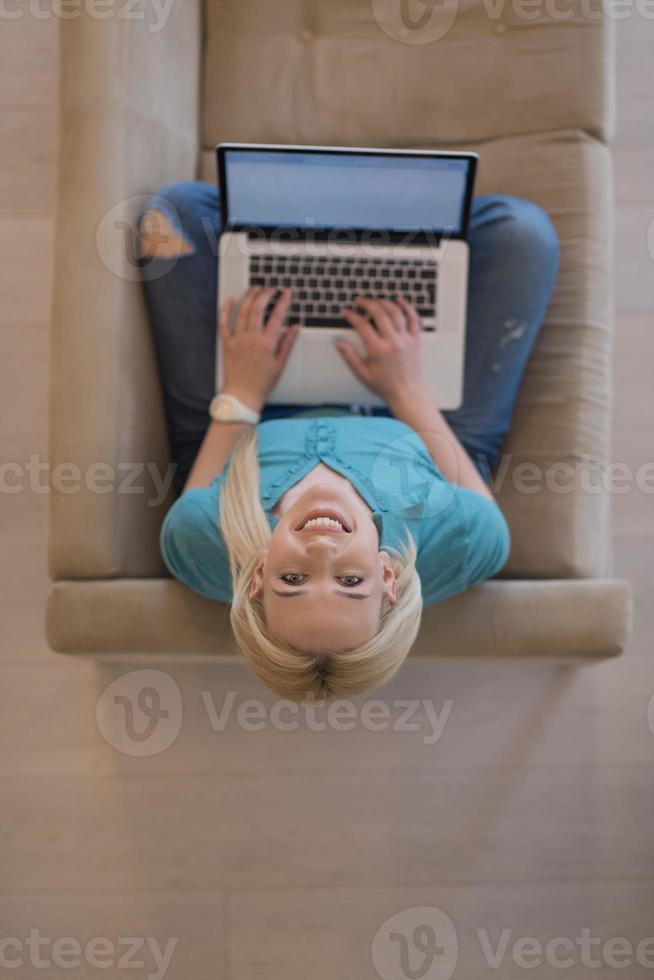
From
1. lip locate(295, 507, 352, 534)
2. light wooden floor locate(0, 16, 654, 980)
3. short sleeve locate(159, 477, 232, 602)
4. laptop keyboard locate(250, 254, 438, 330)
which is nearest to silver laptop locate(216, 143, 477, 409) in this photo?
laptop keyboard locate(250, 254, 438, 330)

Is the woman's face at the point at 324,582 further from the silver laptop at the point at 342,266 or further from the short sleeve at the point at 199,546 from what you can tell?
the silver laptop at the point at 342,266

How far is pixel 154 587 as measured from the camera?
142cm

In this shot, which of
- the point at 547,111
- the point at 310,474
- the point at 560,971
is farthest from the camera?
the point at 560,971

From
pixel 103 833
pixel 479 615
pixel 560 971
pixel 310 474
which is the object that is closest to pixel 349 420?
pixel 310 474

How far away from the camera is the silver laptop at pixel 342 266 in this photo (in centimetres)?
154

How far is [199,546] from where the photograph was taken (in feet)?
4.50

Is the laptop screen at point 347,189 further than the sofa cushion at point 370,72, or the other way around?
the sofa cushion at point 370,72

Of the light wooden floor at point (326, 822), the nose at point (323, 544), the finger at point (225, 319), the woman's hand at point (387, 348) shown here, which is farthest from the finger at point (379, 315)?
the light wooden floor at point (326, 822)

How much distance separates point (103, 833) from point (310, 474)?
951mm

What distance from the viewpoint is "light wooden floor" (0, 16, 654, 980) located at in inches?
72.0

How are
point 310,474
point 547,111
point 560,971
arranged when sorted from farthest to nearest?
1. point 560,971
2. point 547,111
3. point 310,474

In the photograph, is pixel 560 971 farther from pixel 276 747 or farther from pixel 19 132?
pixel 19 132

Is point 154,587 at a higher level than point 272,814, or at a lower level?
higher

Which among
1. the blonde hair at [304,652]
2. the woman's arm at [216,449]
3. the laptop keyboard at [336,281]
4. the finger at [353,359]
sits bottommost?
the blonde hair at [304,652]
